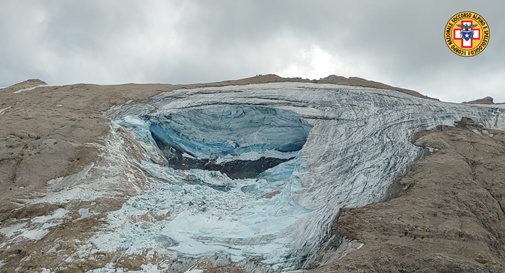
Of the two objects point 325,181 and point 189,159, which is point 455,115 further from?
point 189,159

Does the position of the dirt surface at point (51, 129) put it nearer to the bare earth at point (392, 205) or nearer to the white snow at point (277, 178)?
the bare earth at point (392, 205)

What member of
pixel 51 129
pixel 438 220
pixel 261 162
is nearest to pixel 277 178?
pixel 261 162

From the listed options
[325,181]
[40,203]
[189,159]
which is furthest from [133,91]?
[325,181]

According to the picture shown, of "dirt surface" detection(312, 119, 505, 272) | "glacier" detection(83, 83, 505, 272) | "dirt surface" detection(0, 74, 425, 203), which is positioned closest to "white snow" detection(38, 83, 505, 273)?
"glacier" detection(83, 83, 505, 272)

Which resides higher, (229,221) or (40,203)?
(40,203)

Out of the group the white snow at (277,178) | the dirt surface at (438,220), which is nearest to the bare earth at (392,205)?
the dirt surface at (438,220)

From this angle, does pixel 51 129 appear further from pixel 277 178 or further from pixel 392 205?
pixel 392 205

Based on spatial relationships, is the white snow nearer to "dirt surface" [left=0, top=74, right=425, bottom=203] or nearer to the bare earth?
the bare earth
